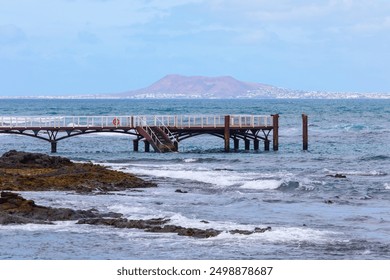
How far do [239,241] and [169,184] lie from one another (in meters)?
15.2

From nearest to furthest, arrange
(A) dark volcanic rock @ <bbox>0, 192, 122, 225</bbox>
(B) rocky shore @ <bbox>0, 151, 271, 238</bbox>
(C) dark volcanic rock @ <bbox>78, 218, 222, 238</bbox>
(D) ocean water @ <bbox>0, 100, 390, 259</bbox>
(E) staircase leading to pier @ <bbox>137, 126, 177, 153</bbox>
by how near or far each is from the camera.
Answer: (D) ocean water @ <bbox>0, 100, 390, 259</bbox>, (C) dark volcanic rock @ <bbox>78, 218, 222, 238</bbox>, (B) rocky shore @ <bbox>0, 151, 271, 238</bbox>, (A) dark volcanic rock @ <bbox>0, 192, 122, 225</bbox>, (E) staircase leading to pier @ <bbox>137, 126, 177, 153</bbox>

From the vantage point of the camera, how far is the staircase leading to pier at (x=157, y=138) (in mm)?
56812

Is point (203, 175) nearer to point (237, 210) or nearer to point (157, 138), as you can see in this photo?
point (237, 210)

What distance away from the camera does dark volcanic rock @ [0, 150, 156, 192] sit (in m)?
31.9

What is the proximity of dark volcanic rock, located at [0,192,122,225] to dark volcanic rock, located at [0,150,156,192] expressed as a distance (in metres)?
5.50

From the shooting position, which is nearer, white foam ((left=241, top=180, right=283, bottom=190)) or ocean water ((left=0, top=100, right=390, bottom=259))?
ocean water ((left=0, top=100, right=390, bottom=259))

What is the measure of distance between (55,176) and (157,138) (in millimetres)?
23769

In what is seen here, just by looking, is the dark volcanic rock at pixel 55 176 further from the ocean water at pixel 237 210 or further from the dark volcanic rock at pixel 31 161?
the ocean water at pixel 237 210

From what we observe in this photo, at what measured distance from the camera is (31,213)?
79.2 feet

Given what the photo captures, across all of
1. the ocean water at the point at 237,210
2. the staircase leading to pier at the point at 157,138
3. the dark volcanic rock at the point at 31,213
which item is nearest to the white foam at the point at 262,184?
the ocean water at the point at 237,210

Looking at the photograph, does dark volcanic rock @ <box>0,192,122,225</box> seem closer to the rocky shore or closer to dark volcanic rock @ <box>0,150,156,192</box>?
the rocky shore

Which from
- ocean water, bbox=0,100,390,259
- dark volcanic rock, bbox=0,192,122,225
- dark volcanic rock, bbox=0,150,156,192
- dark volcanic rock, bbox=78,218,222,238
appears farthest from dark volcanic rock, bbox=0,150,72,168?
dark volcanic rock, bbox=78,218,222,238

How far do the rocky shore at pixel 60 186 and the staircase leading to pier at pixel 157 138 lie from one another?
17537 millimetres

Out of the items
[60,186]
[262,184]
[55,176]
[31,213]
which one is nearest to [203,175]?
[262,184]
